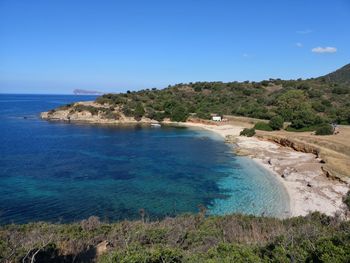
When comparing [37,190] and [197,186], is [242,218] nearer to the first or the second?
[197,186]

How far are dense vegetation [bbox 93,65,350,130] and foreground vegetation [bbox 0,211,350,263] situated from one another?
39917 mm

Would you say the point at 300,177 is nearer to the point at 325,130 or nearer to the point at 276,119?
the point at 325,130

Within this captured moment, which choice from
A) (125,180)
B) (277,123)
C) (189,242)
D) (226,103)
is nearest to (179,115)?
(226,103)

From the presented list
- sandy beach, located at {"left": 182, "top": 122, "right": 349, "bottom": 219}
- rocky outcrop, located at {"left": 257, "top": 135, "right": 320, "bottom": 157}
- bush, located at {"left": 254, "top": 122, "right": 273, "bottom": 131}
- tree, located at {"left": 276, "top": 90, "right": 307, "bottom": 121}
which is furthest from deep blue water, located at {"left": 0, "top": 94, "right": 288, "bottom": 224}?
tree, located at {"left": 276, "top": 90, "right": 307, "bottom": 121}

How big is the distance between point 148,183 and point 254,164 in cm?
1223

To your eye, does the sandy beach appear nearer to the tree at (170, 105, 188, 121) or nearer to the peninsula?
the peninsula

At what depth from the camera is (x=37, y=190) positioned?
2331cm

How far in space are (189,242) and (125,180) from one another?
55.7 ft

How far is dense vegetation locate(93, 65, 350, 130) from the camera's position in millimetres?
55062

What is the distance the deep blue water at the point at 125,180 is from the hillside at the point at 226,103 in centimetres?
2618

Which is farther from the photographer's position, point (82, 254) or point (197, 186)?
point (197, 186)

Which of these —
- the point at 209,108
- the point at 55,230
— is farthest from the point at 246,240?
the point at 209,108

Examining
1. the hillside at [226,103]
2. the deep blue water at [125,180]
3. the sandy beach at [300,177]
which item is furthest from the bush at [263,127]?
the deep blue water at [125,180]

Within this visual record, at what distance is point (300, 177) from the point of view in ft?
88.5
